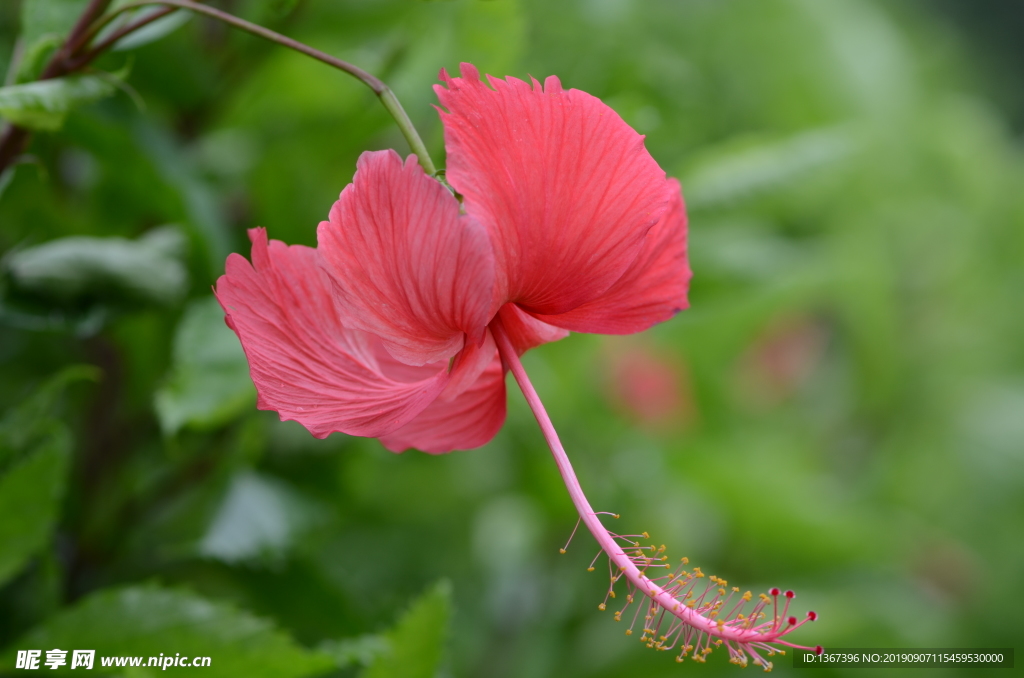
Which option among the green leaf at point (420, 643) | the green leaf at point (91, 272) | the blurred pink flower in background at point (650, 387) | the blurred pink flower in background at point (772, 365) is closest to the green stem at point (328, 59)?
the green leaf at point (91, 272)

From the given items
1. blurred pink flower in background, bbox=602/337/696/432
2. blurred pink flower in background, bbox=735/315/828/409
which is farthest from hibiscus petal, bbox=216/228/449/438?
blurred pink flower in background, bbox=735/315/828/409

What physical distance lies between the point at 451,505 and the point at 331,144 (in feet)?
1.25

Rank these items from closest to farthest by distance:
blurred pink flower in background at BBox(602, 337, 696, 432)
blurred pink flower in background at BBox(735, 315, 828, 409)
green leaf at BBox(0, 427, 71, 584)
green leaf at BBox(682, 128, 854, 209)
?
green leaf at BBox(0, 427, 71, 584)
green leaf at BBox(682, 128, 854, 209)
blurred pink flower in background at BBox(602, 337, 696, 432)
blurred pink flower in background at BBox(735, 315, 828, 409)

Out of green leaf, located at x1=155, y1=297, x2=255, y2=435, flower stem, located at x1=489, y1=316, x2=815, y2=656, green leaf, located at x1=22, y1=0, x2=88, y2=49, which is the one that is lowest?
green leaf, located at x1=155, y1=297, x2=255, y2=435

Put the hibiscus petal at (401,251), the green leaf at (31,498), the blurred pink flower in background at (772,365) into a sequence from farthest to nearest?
the blurred pink flower in background at (772,365), the green leaf at (31,498), the hibiscus petal at (401,251)

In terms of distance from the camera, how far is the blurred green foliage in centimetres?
44

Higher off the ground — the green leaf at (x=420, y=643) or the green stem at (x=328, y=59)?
the green stem at (x=328, y=59)

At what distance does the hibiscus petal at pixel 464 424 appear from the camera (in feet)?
1.18

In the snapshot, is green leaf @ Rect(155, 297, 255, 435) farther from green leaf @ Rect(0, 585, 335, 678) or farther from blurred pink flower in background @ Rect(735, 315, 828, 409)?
blurred pink flower in background @ Rect(735, 315, 828, 409)

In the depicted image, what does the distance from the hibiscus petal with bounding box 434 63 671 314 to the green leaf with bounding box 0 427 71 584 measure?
0.23 m

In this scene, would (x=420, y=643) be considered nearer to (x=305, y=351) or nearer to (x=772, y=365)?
(x=305, y=351)

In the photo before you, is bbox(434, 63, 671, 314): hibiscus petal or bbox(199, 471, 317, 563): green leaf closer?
bbox(434, 63, 671, 314): hibiscus petal

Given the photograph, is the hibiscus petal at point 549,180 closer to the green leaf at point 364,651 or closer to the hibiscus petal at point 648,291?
the hibiscus petal at point 648,291

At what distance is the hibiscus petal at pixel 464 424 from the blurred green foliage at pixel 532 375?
0.12 m
